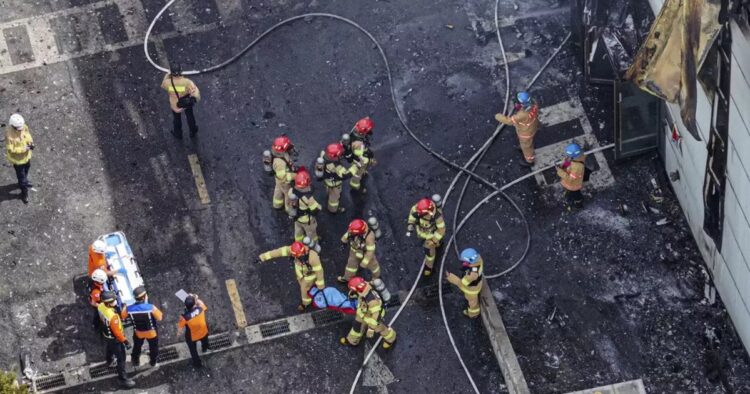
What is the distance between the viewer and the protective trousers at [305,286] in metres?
19.0

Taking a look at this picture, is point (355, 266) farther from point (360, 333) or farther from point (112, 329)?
point (112, 329)

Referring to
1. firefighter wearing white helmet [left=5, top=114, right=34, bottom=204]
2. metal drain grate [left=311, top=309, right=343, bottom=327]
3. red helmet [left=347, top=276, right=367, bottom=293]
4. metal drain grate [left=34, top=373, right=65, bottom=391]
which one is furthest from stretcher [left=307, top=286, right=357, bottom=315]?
firefighter wearing white helmet [left=5, top=114, right=34, bottom=204]

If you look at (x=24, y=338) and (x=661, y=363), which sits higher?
(x=24, y=338)

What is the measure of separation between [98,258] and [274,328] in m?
2.90

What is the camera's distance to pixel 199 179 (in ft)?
69.9

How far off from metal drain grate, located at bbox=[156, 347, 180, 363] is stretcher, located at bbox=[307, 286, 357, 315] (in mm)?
2240

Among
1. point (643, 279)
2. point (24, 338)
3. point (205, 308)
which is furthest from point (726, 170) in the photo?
point (24, 338)

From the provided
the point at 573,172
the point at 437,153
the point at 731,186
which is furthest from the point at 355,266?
the point at 731,186

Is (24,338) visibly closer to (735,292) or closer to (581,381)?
(581,381)

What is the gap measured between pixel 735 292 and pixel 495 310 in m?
3.58

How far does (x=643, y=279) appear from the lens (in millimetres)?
19906

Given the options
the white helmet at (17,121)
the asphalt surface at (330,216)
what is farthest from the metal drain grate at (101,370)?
the white helmet at (17,121)

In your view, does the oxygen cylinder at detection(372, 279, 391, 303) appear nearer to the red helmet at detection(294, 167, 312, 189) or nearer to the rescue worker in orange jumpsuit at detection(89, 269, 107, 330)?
the red helmet at detection(294, 167, 312, 189)

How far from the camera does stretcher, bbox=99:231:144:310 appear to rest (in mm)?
19234
